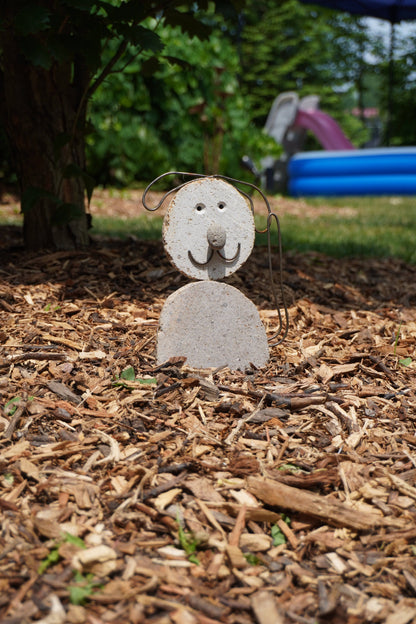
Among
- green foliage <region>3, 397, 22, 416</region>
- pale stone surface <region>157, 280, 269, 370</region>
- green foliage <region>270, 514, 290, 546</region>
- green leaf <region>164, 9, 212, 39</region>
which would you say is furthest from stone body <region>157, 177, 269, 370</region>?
green leaf <region>164, 9, 212, 39</region>

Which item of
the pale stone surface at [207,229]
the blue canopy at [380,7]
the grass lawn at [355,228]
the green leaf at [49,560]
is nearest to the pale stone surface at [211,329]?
the pale stone surface at [207,229]

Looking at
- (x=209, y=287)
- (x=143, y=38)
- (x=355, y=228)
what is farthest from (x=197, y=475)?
(x=355, y=228)

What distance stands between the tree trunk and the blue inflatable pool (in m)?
7.69

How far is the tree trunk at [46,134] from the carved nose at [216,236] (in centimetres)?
129

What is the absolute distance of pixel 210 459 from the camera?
6.38 ft

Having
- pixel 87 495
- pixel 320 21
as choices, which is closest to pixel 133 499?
pixel 87 495

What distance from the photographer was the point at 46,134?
3.58 m

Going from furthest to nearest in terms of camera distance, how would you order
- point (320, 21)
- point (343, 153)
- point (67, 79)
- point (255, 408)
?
point (320, 21)
point (343, 153)
point (67, 79)
point (255, 408)

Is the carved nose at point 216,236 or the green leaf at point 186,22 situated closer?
the carved nose at point 216,236

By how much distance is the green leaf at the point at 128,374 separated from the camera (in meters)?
2.36

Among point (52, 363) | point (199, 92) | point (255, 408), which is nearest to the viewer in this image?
point (255, 408)

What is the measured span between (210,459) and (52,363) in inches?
33.2

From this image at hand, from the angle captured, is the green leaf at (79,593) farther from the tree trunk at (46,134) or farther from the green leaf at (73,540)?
the tree trunk at (46,134)

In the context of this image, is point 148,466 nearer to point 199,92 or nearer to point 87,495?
point 87,495
